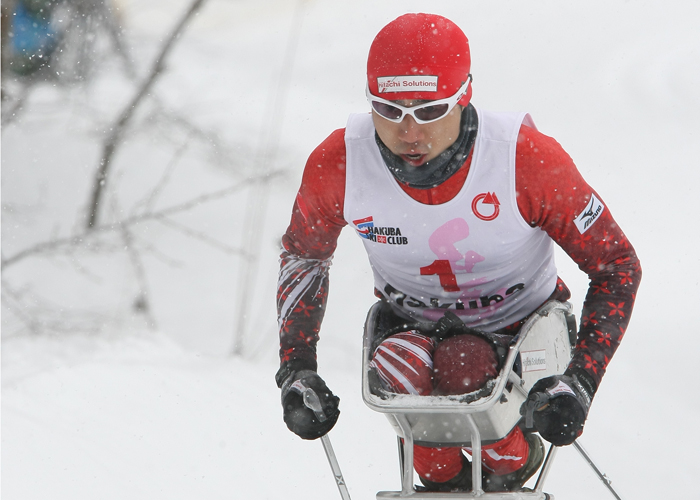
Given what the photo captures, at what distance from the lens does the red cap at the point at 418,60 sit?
204cm

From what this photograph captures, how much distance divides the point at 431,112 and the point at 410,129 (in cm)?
7

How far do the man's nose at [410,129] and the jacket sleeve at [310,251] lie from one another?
1.12ft

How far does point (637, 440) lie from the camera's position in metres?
4.43

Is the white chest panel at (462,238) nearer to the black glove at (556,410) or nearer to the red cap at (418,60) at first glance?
the red cap at (418,60)

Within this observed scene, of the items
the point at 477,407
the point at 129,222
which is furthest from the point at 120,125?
the point at 477,407

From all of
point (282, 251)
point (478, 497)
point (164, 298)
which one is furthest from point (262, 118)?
point (478, 497)

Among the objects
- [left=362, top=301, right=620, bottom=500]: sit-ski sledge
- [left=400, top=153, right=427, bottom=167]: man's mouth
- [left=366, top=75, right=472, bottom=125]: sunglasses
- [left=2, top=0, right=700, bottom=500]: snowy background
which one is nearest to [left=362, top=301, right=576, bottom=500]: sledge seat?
[left=362, top=301, right=620, bottom=500]: sit-ski sledge

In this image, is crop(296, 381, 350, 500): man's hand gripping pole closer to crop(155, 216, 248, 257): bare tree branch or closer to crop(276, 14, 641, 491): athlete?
crop(276, 14, 641, 491): athlete

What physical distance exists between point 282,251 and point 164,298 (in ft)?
17.2

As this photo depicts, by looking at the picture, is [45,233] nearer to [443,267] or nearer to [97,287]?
[97,287]

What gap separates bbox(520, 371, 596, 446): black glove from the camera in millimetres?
1930

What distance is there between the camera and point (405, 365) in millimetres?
2078

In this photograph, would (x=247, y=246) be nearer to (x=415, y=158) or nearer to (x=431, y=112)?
(x=415, y=158)

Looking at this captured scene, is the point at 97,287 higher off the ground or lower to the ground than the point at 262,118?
lower
